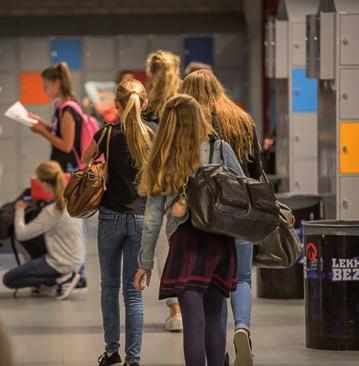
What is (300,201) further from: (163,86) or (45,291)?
(163,86)

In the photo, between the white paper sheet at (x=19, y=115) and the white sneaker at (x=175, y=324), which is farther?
the white paper sheet at (x=19, y=115)

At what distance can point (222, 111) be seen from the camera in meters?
5.82

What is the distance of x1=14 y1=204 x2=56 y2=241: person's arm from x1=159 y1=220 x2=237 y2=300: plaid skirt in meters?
4.48

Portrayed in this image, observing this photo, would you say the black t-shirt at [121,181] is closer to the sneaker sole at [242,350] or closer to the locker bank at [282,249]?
the locker bank at [282,249]

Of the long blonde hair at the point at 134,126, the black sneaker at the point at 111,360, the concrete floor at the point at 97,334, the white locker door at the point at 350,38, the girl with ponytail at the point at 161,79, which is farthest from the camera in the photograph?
the white locker door at the point at 350,38

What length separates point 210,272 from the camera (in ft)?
15.9

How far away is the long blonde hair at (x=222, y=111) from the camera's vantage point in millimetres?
5777

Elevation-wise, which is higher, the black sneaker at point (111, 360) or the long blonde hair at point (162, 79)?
the long blonde hair at point (162, 79)

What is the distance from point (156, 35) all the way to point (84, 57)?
4.15 ft

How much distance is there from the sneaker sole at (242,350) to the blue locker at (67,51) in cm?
1398

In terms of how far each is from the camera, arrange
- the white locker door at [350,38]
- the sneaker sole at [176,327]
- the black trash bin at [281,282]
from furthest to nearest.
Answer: the black trash bin at [281,282], the white locker door at [350,38], the sneaker sole at [176,327]

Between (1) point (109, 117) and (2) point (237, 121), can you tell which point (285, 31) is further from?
(2) point (237, 121)

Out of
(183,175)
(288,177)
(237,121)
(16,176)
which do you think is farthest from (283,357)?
(16,176)

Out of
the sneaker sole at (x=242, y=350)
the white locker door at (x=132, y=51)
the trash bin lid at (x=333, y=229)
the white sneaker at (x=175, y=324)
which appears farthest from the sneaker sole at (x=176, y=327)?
the white locker door at (x=132, y=51)
